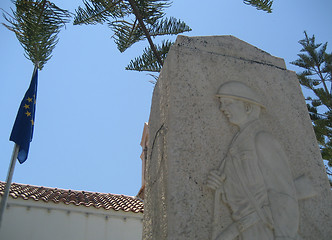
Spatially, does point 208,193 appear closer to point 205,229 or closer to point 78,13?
point 205,229

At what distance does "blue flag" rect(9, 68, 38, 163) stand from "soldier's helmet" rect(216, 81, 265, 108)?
583 cm

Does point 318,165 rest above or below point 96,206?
below

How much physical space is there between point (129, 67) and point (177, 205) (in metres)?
3.32

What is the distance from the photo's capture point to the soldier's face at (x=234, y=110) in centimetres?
238

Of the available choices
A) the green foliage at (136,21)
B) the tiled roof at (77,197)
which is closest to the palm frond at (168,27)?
the green foliage at (136,21)

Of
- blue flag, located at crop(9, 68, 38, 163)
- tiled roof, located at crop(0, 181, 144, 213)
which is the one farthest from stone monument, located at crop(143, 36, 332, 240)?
tiled roof, located at crop(0, 181, 144, 213)

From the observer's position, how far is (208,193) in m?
2.08

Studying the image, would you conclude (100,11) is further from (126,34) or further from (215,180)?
(215,180)

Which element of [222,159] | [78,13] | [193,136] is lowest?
[222,159]

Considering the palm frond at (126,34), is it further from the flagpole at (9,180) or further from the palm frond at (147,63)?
the flagpole at (9,180)

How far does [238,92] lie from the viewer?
8.02ft

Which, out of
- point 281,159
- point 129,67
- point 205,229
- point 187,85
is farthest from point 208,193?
point 129,67

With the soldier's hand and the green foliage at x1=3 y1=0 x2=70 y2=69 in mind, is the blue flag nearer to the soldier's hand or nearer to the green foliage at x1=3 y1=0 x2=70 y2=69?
the green foliage at x1=3 y1=0 x2=70 y2=69

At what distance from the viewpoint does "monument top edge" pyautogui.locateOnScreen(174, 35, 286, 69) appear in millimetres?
2672
